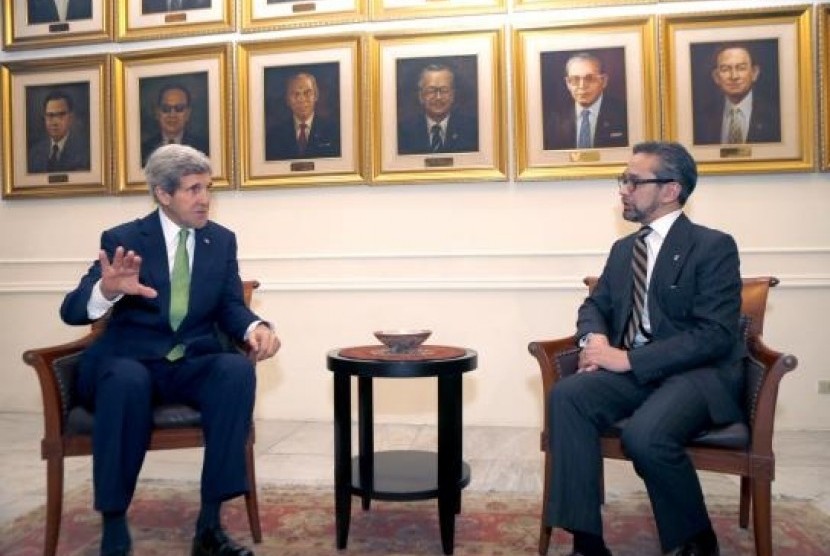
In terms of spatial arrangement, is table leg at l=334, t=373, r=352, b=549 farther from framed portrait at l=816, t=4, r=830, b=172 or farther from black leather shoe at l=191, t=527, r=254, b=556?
framed portrait at l=816, t=4, r=830, b=172

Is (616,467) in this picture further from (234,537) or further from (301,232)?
(301,232)

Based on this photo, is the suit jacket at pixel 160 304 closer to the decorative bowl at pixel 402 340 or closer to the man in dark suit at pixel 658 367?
the decorative bowl at pixel 402 340

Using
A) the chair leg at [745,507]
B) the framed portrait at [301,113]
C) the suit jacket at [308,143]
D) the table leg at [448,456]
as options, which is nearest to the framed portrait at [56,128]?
the framed portrait at [301,113]

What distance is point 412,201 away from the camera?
17.0 feet

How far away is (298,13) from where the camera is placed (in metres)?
5.25

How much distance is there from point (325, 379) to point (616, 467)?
7.09ft

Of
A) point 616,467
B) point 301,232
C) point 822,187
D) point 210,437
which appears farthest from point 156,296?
point 822,187

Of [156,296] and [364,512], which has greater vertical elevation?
[156,296]

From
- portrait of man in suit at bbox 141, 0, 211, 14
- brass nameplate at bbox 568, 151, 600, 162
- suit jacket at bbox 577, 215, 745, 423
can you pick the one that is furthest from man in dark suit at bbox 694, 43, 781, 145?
portrait of man in suit at bbox 141, 0, 211, 14

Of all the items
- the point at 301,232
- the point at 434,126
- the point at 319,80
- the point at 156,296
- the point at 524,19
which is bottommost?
the point at 156,296

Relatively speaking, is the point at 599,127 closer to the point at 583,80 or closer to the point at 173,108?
the point at 583,80

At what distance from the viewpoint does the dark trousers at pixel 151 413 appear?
270 cm

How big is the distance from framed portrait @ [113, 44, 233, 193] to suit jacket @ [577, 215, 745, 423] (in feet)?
10.8

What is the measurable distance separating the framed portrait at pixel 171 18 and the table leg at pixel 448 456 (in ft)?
11.7
